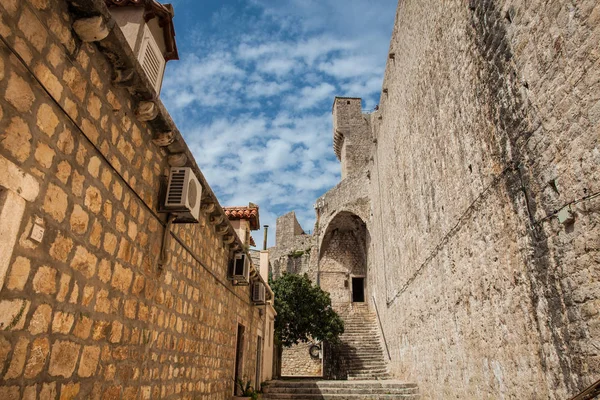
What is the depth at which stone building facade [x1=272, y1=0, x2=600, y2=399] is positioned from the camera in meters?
3.47

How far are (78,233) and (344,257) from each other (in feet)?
73.3

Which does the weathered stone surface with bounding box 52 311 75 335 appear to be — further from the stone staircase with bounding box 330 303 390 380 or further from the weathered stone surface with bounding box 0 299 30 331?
the stone staircase with bounding box 330 303 390 380

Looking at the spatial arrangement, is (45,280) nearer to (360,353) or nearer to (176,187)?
(176,187)

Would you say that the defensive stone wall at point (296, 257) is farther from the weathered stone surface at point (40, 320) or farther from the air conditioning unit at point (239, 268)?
the weathered stone surface at point (40, 320)

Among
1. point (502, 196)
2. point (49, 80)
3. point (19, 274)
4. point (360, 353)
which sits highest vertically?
point (502, 196)

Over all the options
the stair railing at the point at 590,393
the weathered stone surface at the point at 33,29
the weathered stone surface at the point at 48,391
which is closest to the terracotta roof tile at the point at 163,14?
the weathered stone surface at the point at 33,29

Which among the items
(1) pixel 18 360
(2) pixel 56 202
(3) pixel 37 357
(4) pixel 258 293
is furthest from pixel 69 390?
(4) pixel 258 293

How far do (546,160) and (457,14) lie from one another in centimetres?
351

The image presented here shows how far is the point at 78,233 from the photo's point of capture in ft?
8.00

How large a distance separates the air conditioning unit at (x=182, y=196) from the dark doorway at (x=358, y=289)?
21047mm

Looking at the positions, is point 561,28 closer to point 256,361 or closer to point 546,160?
point 546,160

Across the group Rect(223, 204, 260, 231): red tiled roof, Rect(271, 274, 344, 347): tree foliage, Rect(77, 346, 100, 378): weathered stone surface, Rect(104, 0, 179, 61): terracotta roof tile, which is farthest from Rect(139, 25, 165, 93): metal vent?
Rect(271, 274, 344, 347): tree foliage

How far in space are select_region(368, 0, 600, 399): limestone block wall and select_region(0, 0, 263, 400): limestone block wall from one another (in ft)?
11.9

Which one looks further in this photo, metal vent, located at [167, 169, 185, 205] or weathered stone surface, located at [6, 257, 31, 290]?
metal vent, located at [167, 169, 185, 205]
